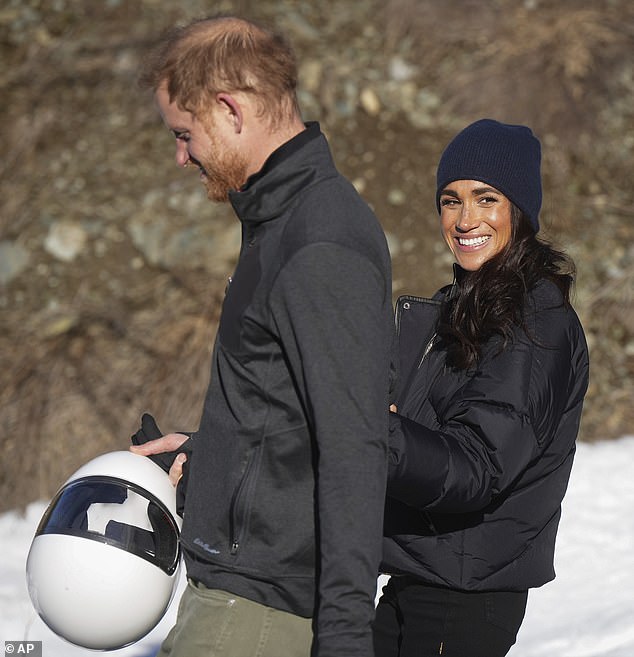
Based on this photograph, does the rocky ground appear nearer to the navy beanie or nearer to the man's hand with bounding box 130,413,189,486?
the man's hand with bounding box 130,413,189,486

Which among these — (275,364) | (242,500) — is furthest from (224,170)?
(242,500)

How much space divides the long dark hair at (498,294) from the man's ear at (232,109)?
0.78 meters

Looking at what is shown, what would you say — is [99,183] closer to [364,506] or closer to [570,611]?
[570,611]

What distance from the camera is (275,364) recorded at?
1939 millimetres

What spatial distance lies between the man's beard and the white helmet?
2.52 ft

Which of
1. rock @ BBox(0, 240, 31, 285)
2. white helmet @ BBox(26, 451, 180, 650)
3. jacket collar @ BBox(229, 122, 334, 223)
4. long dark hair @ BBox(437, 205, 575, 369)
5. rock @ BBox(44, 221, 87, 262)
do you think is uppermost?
jacket collar @ BBox(229, 122, 334, 223)

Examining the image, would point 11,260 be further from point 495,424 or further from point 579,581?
point 495,424

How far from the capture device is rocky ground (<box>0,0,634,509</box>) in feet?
20.7

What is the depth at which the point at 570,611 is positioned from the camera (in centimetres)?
513

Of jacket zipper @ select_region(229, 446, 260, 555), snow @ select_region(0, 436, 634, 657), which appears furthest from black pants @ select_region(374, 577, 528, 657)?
snow @ select_region(0, 436, 634, 657)

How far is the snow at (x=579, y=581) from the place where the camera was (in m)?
4.82

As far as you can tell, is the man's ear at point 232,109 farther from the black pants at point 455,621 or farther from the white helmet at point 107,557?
the black pants at point 455,621

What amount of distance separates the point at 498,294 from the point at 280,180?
0.72 metres

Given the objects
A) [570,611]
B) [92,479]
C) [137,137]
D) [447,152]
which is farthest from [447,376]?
[137,137]
